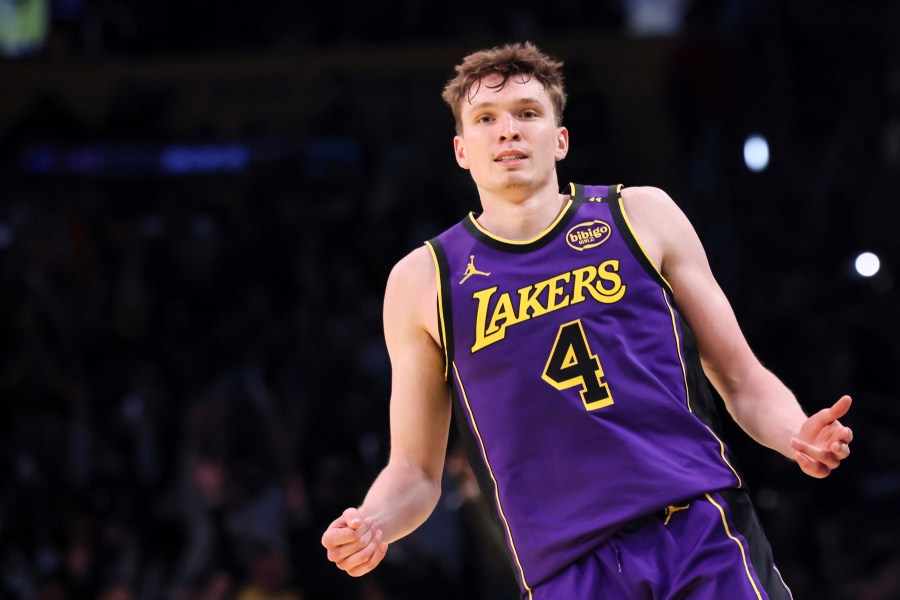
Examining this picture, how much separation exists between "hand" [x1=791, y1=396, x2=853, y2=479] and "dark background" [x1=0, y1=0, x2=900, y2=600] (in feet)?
12.7

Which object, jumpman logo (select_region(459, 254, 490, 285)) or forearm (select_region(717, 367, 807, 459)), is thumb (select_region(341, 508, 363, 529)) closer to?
jumpman logo (select_region(459, 254, 490, 285))

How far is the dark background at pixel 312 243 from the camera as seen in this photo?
6875 millimetres

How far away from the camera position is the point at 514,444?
9.91 ft

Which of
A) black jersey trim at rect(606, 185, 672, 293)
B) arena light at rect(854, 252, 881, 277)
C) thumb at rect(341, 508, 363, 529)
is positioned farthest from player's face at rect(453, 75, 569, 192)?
arena light at rect(854, 252, 881, 277)

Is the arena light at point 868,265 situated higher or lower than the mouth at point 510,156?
lower

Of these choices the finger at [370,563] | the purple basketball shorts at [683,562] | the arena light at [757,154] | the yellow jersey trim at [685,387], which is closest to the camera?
the purple basketball shorts at [683,562]

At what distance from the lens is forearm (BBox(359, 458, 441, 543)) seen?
10.3 feet

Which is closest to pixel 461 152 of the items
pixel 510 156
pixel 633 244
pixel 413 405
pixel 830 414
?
pixel 510 156

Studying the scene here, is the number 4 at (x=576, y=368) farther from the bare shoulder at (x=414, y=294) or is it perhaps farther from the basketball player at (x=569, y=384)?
the bare shoulder at (x=414, y=294)

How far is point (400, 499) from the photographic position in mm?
3234

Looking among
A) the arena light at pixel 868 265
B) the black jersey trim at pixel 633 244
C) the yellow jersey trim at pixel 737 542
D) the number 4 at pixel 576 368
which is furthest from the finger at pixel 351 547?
the arena light at pixel 868 265

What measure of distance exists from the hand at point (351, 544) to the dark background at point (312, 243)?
144 inches

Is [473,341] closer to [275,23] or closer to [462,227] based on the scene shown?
[462,227]

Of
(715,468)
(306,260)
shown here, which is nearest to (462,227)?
(715,468)
